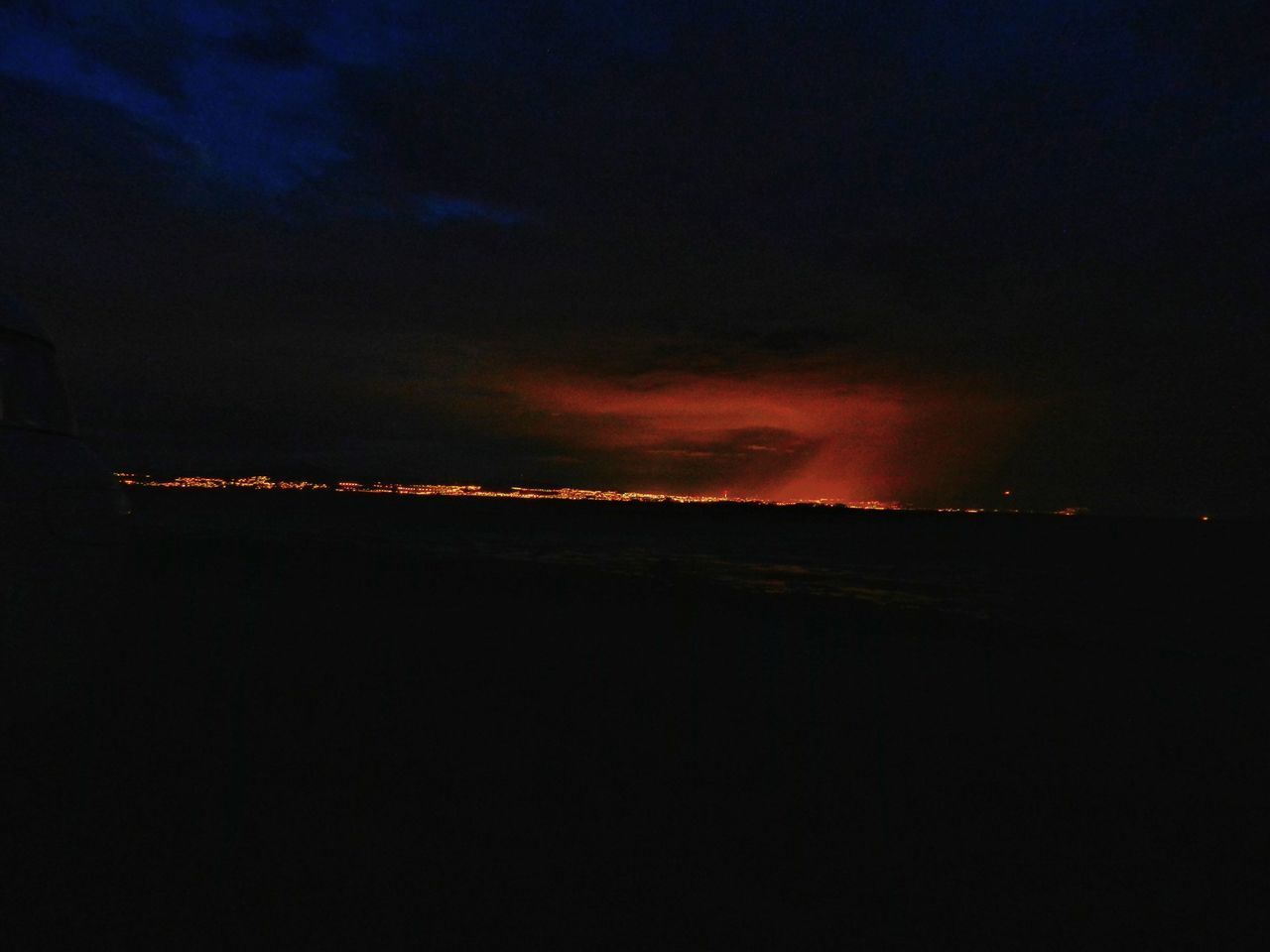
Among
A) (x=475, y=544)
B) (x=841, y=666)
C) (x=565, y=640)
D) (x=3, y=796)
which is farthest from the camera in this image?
(x=475, y=544)

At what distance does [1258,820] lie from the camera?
14.8 feet

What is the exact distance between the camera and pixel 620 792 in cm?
438

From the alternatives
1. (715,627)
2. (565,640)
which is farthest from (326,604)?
(715,627)

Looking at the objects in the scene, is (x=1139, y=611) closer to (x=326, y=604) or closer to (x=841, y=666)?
(x=841, y=666)

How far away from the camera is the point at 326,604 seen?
11.3 m

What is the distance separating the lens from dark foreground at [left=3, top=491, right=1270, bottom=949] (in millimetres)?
3082

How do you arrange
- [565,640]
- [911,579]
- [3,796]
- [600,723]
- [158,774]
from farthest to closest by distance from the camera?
[911,579] < [565,640] < [600,723] < [158,774] < [3,796]

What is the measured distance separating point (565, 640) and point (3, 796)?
6.00 m

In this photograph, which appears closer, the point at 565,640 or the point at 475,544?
the point at 565,640

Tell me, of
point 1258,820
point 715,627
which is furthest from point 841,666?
point 1258,820

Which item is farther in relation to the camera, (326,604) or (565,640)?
(326,604)

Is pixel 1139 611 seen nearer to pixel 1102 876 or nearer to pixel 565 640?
pixel 565 640

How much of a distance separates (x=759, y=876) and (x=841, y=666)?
17.4ft

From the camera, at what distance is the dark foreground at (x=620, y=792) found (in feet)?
10.1
